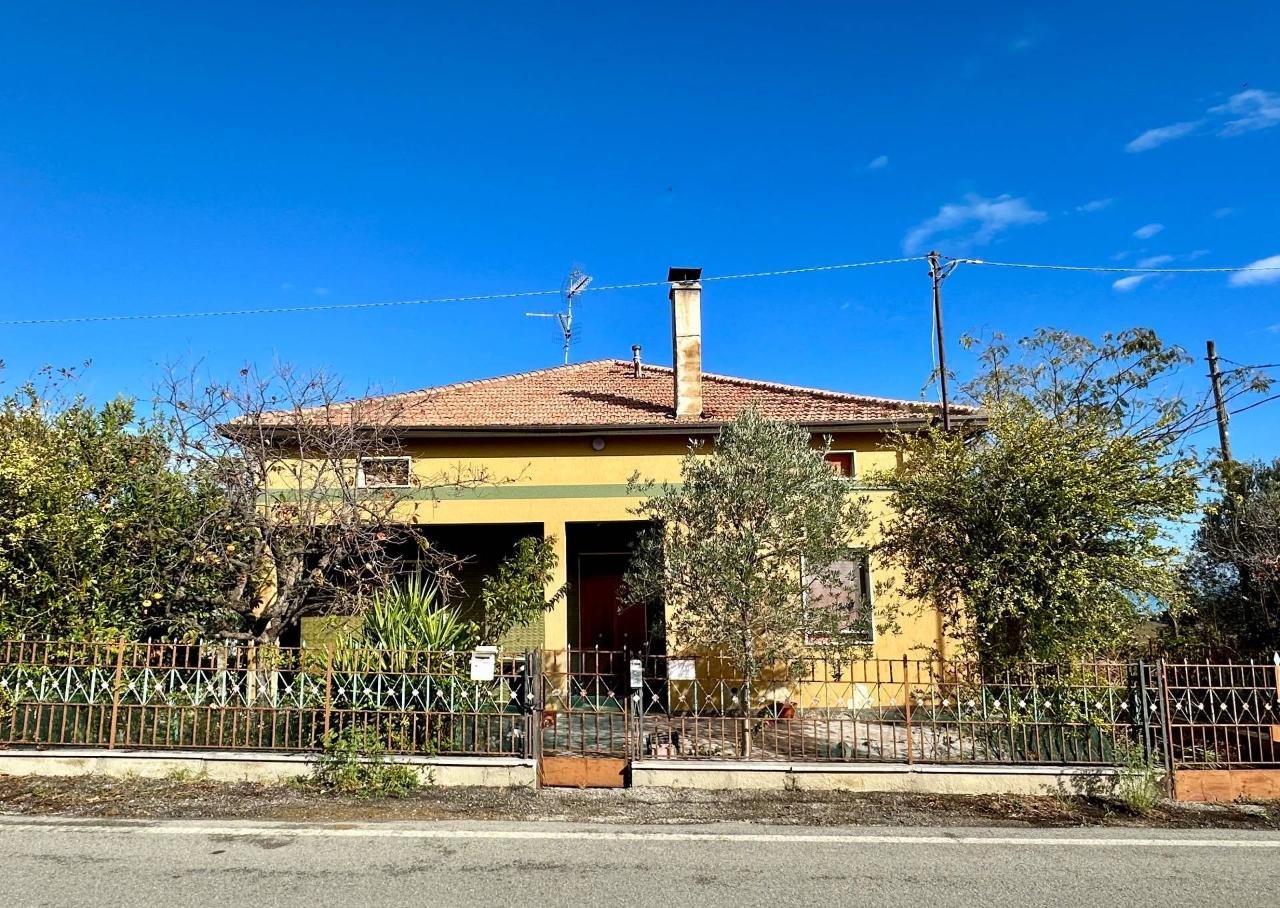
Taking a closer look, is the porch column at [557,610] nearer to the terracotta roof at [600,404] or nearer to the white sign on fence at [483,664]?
the terracotta roof at [600,404]

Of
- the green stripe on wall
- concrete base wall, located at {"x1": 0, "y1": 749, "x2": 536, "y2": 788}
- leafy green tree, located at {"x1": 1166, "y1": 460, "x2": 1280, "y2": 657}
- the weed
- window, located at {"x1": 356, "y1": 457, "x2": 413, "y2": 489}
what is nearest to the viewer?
the weed

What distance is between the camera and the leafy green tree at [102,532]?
8.33 metres

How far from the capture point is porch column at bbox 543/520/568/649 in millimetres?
12516

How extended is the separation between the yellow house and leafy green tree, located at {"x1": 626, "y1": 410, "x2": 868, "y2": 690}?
309 cm

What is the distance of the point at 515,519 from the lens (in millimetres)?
12836

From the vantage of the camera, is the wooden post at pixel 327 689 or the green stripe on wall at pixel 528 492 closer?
the wooden post at pixel 327 689

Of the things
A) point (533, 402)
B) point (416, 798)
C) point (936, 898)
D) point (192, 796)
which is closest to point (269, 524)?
point (192, 796)

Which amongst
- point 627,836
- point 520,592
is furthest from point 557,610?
point 627,836

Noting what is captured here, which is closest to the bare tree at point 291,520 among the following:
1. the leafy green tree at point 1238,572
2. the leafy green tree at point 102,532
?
the leafy green tree at point 102,532

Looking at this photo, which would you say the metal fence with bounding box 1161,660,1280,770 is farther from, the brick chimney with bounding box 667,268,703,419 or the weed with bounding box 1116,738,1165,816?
the brick chimney with bounding box 667,268,703,419

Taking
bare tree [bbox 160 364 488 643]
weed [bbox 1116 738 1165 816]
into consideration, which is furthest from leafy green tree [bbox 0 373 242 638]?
weed [bbox 1116 738 1165 816]

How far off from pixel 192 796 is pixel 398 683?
6.02 feet

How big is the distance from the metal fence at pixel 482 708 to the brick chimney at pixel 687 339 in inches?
252

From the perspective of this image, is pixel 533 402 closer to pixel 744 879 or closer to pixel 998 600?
pixel 998 600
